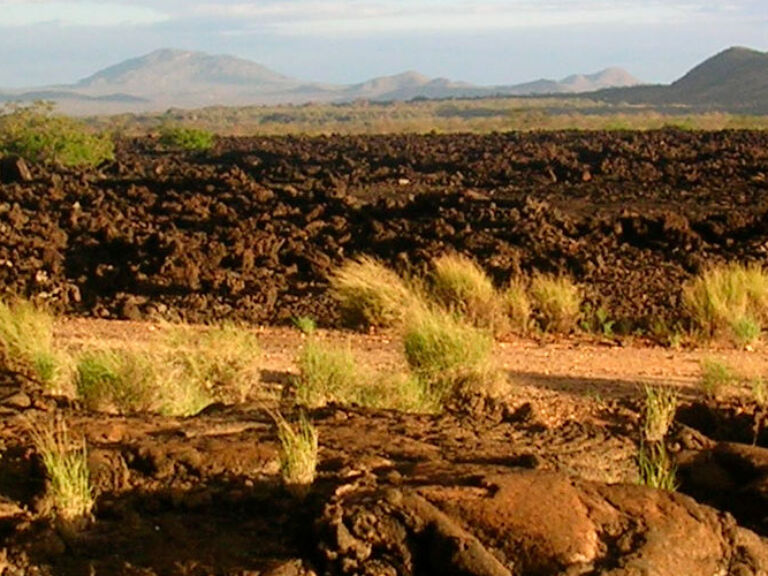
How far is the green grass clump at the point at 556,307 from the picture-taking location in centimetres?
1545

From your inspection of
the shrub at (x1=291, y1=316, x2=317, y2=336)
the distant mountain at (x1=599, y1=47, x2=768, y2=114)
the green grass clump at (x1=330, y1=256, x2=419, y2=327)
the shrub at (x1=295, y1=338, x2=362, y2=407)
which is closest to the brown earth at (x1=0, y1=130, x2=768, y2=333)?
the shrub at (x1=291, y1=316, x2=317, y2=336)

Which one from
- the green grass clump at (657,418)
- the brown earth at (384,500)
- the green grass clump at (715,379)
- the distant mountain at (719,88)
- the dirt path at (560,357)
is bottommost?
the distant mountain at (719,88)

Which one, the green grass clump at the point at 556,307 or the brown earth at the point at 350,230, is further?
the brown earth at the point at 350,230

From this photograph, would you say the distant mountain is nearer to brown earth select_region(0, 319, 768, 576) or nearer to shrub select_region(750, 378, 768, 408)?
shrub select_region(750, 378, 768, 408)

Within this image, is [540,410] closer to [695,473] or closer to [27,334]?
[695,473]

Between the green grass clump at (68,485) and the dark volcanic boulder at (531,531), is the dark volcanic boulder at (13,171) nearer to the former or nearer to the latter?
the green grass clump at (68,485)

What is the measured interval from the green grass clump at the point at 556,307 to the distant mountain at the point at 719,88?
116302 mm

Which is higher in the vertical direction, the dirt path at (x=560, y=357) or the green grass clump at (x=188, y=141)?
the dirt path at (x=560, y=357)

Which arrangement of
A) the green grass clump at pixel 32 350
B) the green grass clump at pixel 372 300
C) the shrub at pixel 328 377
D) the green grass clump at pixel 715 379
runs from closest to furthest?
the shrub at pixel 328 377 → the green grass clump at pixel 32 350 → the green grass clump at pixel 715 379 → the green grass clump at pixel 372 300

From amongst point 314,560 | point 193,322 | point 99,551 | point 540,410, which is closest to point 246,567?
point 314,560

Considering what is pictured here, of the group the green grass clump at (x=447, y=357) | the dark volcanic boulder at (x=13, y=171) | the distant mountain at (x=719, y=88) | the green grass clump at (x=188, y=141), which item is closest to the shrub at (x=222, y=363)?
the green grass clump at (x=447, y=357)

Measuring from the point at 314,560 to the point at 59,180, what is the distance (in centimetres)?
2668

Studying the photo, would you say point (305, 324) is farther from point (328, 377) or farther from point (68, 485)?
point (68, 485)

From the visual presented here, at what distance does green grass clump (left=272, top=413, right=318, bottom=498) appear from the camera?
6.68 metres
